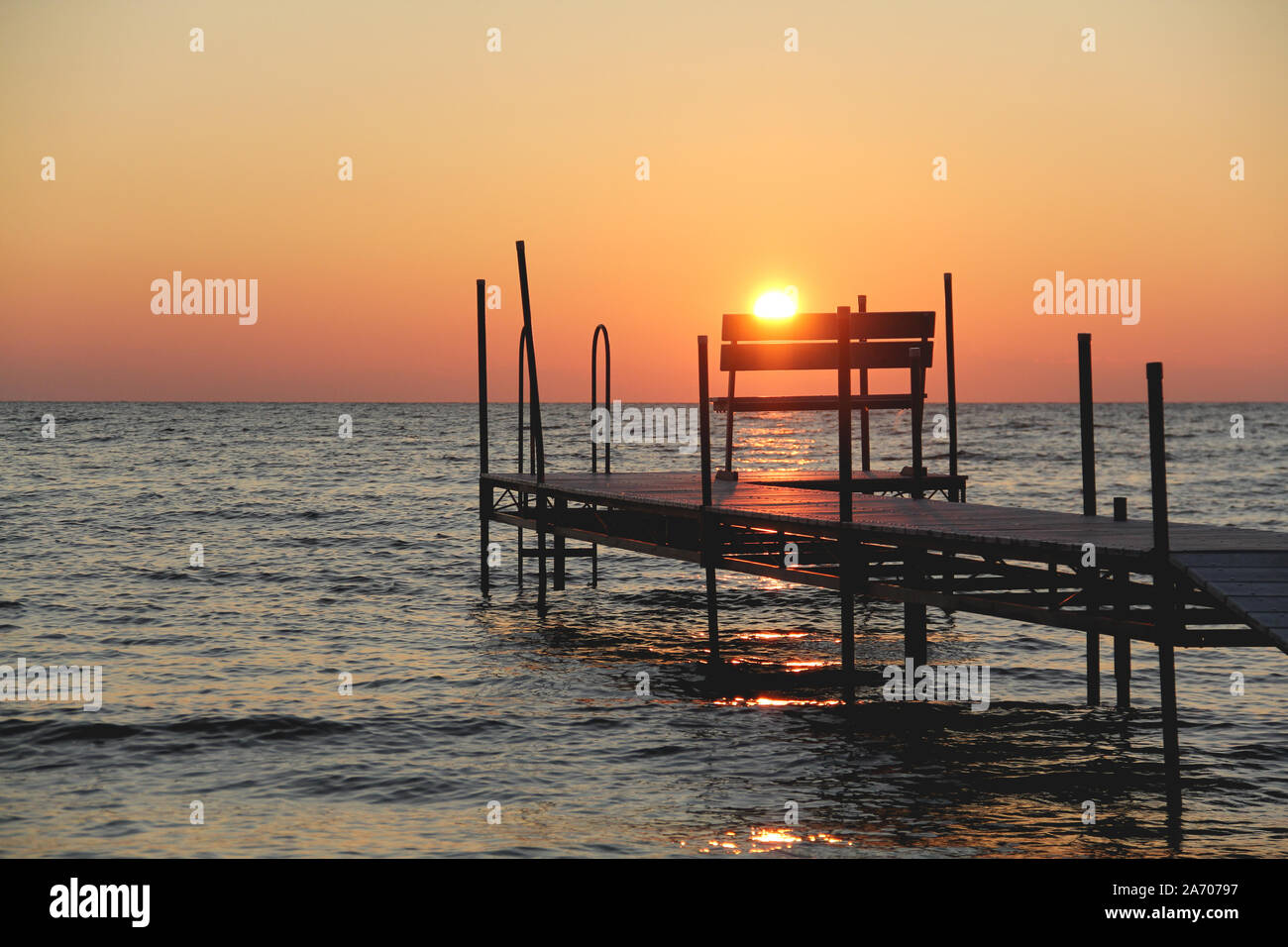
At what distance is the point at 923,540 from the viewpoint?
1142 centimetres

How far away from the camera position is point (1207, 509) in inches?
1799

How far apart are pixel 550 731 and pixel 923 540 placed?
13.3 feet

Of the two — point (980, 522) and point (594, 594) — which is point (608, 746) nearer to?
point (980, 522)

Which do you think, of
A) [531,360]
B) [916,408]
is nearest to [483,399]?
[531,360]

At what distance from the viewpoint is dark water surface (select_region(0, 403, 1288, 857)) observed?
31.2ft

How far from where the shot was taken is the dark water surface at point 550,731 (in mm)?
9523

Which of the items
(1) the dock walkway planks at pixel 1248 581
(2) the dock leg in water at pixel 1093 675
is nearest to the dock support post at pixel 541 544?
(2) the dock leg in water at pixel 1093 675

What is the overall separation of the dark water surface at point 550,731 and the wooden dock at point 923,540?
97 centimetres

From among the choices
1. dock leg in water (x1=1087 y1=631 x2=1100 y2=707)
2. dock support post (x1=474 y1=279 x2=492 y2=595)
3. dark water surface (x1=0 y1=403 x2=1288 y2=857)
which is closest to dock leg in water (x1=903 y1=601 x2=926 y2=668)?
dark water surface (x1=0 y1=403 x2=1288 y2=857)

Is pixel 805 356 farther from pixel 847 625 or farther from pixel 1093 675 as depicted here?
pixel 1093 675

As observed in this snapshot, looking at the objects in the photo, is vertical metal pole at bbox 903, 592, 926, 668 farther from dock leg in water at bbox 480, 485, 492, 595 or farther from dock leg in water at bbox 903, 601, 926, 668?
dock leg in water at bbox 480, 485, 492, 595
